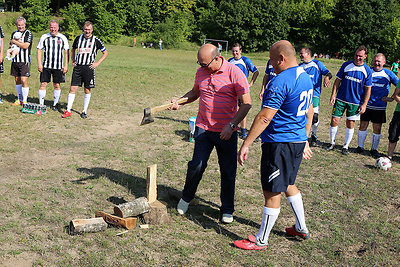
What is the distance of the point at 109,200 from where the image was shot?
18.7ft

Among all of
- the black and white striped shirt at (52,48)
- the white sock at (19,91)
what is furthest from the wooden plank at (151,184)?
the white sock at (19,91)

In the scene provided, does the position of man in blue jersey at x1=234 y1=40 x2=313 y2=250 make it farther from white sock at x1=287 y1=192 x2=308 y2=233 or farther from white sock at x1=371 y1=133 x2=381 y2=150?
white sock at x1=371 y1=133 x2=381 y2=150

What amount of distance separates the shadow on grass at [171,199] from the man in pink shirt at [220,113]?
231 mm

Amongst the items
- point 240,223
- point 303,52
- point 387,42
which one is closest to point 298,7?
point 387,42

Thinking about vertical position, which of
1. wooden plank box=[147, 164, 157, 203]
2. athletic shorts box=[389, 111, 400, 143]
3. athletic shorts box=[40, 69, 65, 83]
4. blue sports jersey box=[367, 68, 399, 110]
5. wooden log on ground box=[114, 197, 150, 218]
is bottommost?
wooden log on ground box=[114, 197, 150, 218]

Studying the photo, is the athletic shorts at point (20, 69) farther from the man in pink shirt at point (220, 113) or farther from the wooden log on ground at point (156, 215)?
the wooden log on ground at point (156, 215)

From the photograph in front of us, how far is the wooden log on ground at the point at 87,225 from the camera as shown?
4574 mm

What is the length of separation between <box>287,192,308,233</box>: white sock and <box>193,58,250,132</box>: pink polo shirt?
1241 millimetres

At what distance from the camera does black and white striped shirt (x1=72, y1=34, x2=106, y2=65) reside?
1006cm

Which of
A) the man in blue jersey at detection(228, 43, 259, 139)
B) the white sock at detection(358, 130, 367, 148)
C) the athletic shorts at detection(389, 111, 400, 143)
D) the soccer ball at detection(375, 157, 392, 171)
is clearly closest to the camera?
the soccer ball at detection(375, 157, 392, 171)

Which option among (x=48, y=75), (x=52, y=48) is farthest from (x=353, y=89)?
(x=48, y=75)

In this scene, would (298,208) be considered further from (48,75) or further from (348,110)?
(48,75)

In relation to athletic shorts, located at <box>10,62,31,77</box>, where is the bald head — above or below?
above

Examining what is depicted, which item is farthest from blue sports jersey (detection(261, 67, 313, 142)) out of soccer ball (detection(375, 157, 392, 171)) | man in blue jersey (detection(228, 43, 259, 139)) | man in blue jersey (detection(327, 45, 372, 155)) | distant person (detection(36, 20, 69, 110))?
distant person (detection(36, 20, 69, 110))
